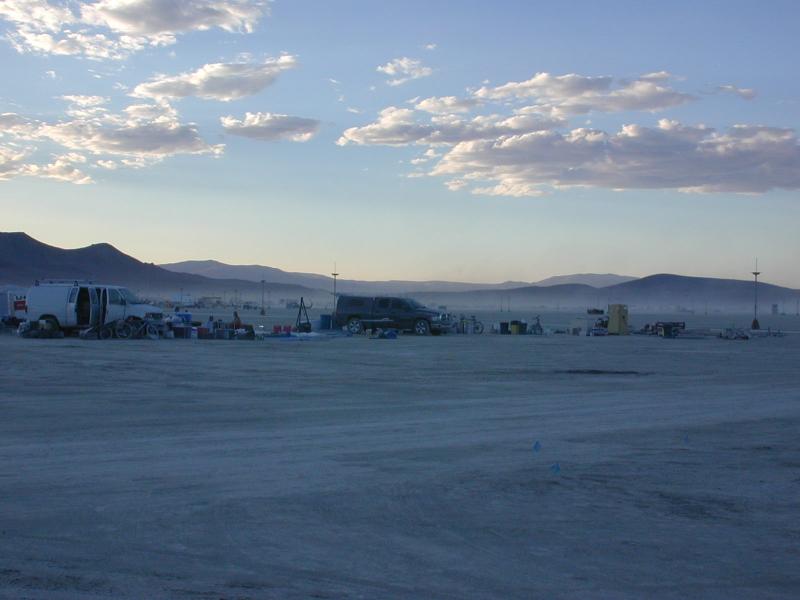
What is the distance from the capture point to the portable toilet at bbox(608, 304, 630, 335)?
48312 millimetres

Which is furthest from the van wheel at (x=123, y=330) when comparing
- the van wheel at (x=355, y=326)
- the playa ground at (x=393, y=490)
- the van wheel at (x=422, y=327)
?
the playa ground at (x=393, y=490)

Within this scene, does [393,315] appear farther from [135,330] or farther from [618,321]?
[135,330]

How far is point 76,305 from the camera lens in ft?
109

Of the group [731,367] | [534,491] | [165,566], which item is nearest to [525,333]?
[731,367]

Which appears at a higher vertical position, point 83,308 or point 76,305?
point 76,305

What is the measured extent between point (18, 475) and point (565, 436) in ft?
21.9

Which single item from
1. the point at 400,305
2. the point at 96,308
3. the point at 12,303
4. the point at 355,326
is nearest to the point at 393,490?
the point at 96,308

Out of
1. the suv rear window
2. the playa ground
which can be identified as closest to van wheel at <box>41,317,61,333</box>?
the playa ground

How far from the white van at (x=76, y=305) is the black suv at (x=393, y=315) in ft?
40.1

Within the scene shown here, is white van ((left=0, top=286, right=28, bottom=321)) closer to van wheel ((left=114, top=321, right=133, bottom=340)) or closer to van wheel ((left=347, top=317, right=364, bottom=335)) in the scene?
van wheel ((left=114, top=321, right=133, bottom=340))

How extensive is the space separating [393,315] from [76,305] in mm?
15013

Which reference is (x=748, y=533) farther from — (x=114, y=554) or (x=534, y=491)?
(x=114, y=554)

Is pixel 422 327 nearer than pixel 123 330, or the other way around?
pixel 123 330

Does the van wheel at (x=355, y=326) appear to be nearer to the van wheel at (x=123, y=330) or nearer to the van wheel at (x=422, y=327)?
the van wheel at (x=422, y=327)
